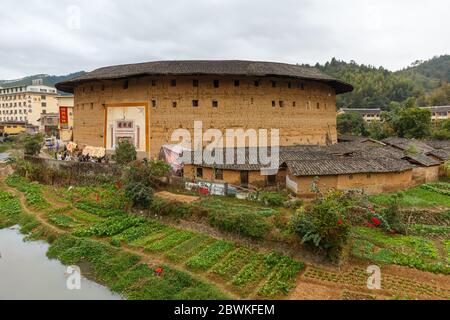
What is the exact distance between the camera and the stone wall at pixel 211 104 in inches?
807

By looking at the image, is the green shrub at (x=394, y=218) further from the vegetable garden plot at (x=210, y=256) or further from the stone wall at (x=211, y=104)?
the stone wall at (x=211, y=104)

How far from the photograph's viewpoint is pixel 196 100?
20500 mm

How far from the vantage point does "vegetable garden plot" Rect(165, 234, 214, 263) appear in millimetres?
10078

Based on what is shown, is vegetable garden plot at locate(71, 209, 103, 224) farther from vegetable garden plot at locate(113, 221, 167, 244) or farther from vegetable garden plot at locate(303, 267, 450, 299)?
vegetable garden plot at locate(303, 267, 450, 299)

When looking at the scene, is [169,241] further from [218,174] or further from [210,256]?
[218,174]

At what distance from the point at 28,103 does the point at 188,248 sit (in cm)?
5200

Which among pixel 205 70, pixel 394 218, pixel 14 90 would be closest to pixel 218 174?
pixel 205 70

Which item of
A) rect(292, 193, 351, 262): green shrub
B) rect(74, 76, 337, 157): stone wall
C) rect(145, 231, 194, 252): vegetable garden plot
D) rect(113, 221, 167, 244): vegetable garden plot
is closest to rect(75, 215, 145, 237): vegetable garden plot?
rect(113, 221, 167, 244): vegetable garden plot

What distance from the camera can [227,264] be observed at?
9.59m

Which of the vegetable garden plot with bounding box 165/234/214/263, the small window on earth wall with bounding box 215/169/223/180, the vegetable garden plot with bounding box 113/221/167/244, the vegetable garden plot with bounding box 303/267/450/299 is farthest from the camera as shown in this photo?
the small window on earth wall with bounding box 215/169/223/180

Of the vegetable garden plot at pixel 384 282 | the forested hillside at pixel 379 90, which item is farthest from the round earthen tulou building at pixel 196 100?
the forested hillside at pixel 379 90

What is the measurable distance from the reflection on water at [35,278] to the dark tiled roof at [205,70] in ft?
37.5

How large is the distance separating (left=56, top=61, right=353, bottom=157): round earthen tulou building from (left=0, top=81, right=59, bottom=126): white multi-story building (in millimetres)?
35643
